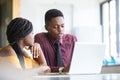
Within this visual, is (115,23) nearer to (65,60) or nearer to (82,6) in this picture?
(82,6)

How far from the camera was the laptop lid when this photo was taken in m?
1.78

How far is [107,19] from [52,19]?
4.26 metres

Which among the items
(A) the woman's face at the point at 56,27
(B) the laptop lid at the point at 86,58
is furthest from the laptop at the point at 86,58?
(A) the woman's face at the point at 56,27

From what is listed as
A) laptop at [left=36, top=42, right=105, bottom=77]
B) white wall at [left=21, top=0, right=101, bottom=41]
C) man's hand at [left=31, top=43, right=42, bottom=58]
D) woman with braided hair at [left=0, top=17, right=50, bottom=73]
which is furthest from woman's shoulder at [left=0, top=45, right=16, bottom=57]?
white wall at [left=21, top=0, right=101, bottom=41]

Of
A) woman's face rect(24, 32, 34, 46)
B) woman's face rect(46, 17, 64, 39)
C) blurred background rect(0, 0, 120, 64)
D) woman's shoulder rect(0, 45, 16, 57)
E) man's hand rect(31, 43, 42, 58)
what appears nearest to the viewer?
woman's shoulder rect(0, 45, 16, 57)

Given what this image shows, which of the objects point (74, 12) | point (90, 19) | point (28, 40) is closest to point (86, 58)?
point (28, 40)

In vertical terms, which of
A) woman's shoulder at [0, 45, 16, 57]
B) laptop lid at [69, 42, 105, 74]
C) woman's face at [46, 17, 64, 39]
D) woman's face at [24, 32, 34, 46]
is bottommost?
laptop lid at [69, 42, 105, 74]

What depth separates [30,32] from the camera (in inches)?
73.3

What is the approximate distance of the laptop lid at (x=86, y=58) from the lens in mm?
1780

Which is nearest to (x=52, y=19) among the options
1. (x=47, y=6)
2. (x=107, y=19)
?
(x=47, y=6)

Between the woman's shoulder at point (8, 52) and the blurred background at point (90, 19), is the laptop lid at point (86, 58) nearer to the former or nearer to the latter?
the woman's shoulder at point (8, 52)

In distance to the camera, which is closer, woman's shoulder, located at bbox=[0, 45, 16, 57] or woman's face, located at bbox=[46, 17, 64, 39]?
woman's shoulder, located at bbox=[0, 45, 16, 57]

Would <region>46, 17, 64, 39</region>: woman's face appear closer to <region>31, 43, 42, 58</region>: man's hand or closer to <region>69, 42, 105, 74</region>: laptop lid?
<region>31, 43, 42, 58</region>: man's hand

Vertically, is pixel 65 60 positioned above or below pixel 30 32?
below
